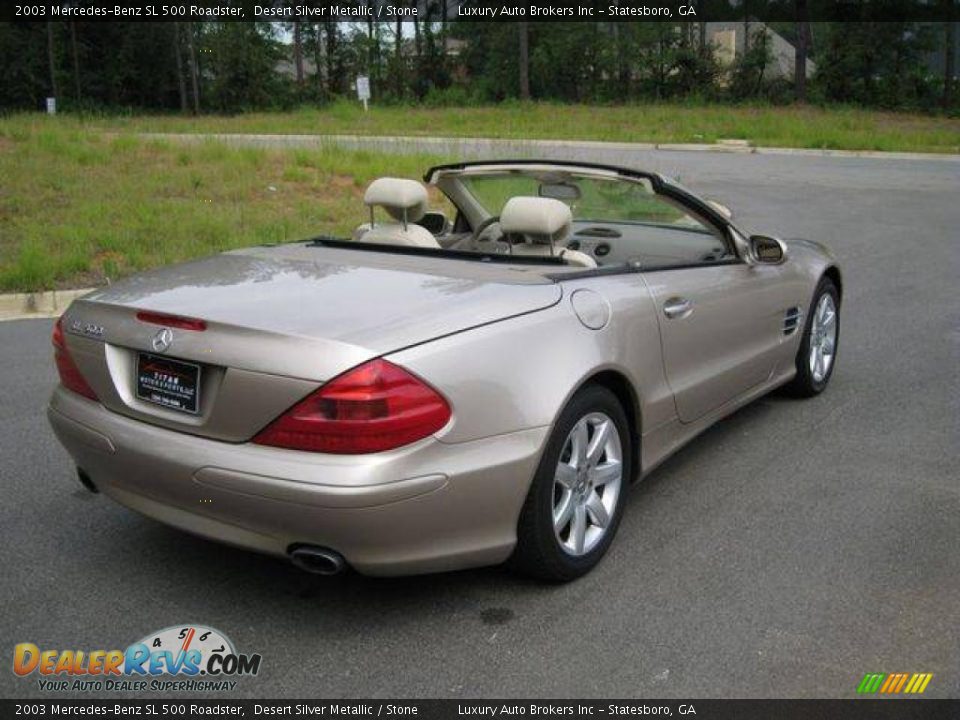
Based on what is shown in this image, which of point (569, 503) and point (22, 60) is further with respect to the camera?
point (22, 60)

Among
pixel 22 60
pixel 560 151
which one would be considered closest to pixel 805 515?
pixel 560 151

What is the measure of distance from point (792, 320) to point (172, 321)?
10.9ft

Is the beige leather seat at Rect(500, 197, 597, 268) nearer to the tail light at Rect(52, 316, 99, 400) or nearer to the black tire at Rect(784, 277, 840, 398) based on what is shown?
the tail light at Rect(52, 316, 99, 400)

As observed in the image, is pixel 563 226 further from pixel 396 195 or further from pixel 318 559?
pixel 318 559

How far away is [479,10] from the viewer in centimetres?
5662

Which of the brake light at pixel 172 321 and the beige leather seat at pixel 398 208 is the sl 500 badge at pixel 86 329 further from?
the beige leather seat at pixel 398 208

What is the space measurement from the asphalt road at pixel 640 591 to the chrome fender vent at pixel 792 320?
507 mm

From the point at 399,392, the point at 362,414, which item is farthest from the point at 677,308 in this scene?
the point at 362,414

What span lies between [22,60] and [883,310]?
57994mm

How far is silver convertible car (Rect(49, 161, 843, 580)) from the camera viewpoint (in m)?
2.94

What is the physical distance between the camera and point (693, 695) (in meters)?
2.88

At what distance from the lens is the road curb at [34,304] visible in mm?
8789

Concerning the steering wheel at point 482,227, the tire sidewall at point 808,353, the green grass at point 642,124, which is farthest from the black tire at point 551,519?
the green grass at point 642,124

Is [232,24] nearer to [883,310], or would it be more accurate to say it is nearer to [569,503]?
[883,310]
